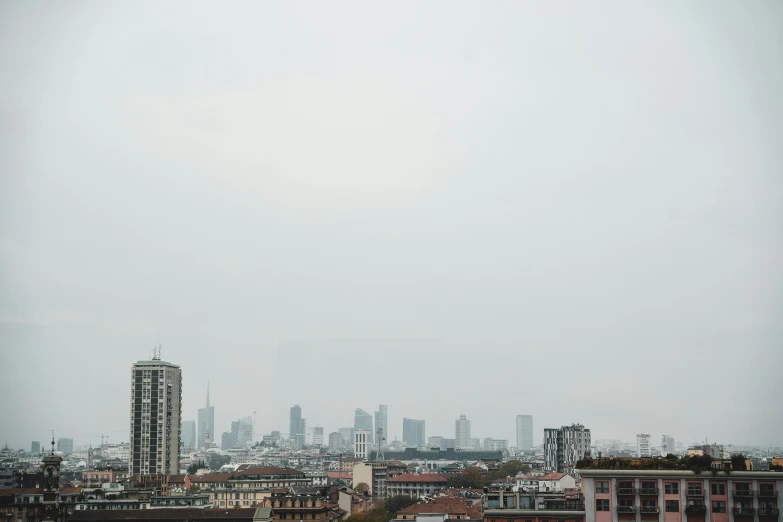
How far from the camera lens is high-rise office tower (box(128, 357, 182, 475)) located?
91125 millimetres

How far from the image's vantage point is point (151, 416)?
91.4 meters

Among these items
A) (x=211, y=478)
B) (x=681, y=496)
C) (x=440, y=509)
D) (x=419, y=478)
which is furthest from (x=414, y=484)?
(x=681, y=496)

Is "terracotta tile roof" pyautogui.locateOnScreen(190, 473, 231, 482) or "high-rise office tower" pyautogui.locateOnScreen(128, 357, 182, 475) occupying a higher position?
"high-rise office tower" pyautogui.locateOnScreen(128, 357, 182, 475)

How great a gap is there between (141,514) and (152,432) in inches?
1723

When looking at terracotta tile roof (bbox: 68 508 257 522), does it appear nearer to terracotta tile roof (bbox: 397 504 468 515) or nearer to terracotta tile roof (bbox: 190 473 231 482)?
terracotta tile roof (bbox: 397 504 468 515)

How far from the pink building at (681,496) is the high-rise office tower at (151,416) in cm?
6811

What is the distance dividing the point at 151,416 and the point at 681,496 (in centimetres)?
7011

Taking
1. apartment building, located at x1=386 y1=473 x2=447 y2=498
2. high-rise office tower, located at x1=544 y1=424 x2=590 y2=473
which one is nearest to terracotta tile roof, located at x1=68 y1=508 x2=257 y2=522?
apartment building, located at x1=386 y1=473 x2=447 y2=498

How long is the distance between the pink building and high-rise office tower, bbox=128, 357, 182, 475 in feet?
223

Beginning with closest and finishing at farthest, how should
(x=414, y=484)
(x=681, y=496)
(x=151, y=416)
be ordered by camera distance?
(x=681, y=496), (x=414, y=484), (x=151, y=416)

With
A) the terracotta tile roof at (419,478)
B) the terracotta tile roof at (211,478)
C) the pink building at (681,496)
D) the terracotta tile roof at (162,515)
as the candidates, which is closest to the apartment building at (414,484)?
the terracotta tile roof at (419,478)

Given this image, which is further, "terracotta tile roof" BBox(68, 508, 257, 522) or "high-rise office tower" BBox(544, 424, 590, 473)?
"high-rise office tower" BBox(544, 424, 590, 473)

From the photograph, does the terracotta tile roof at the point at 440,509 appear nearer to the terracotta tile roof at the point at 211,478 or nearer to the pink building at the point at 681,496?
the pink building at the point at 681,496

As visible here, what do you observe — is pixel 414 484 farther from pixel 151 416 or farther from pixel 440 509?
pixel 440 509
